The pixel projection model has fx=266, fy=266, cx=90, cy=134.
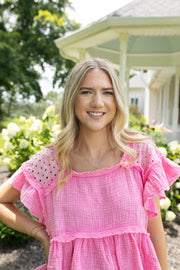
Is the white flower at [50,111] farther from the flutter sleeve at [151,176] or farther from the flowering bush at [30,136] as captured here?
the flutter sleeve at [151,176]

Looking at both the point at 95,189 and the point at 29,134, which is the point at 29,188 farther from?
the point at 29,134

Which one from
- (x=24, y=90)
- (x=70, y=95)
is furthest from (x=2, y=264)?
(x=24, y=90)

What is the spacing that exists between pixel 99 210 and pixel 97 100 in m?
0.58

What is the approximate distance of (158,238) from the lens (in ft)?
4.71

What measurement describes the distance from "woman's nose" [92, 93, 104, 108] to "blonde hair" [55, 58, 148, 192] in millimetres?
99

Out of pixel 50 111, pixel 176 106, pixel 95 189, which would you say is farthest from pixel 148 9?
pixel 95 189

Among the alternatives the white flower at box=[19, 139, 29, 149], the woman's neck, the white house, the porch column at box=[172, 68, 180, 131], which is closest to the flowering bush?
the white flower at box=[19, 139, 29, 149]

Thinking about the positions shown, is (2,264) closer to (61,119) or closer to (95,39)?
(61,119)

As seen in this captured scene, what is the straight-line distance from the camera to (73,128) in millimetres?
1623

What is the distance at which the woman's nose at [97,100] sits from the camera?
144cm

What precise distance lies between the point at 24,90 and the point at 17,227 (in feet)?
44.8

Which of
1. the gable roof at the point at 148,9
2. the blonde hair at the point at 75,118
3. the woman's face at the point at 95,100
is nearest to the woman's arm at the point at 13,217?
the blonde hair at the point at 75,118

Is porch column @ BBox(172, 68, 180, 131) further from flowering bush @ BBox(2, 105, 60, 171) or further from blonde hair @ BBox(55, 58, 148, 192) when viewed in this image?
blonde hair @ BBox(55, 58, 148, 192)

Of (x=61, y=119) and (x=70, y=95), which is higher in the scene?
(x=70, y=95)
